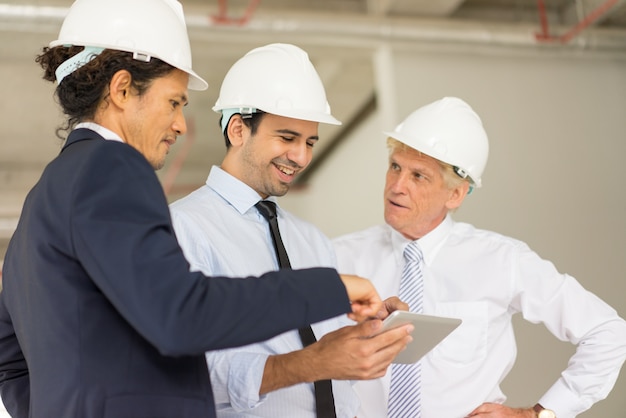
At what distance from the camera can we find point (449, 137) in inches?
142

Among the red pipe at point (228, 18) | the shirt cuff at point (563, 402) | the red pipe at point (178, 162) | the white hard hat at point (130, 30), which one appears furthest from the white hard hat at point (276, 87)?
the red pipe at point (178, 162)

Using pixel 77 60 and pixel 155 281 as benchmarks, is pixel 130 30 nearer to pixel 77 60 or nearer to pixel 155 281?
pixel 77 60

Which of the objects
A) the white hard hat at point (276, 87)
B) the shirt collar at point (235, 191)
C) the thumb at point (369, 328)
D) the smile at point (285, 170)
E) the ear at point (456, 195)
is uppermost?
the white hard hat at point (276, 87)

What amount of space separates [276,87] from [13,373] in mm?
1291

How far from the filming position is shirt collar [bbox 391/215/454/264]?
353 cm

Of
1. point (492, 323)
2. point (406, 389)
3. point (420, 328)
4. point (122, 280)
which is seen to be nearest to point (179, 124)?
point (122, 280)

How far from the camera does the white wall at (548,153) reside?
6.46 m

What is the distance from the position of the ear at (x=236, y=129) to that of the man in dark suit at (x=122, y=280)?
898mm

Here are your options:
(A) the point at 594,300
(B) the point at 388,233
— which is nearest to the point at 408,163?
(B) the point at 388,233

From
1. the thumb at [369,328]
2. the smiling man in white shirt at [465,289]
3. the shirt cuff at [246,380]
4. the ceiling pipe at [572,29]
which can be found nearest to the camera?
the thumb at [369,328]

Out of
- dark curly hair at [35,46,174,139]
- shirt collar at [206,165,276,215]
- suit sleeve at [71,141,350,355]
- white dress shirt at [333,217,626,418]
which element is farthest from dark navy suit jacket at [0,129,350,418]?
white dress shirt at [333,217,626,418]

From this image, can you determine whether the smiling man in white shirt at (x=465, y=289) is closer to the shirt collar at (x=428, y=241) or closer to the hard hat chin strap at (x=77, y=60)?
the shirt collar at (x=428, y=241)

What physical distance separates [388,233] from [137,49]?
2.09m

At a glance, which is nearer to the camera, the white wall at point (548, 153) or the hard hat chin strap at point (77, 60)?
the hard hat chin strap at point (77, 60)
